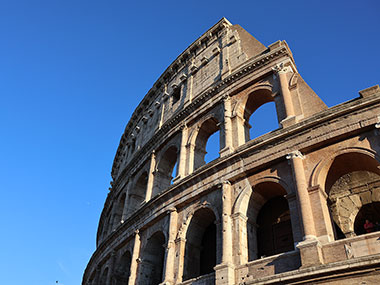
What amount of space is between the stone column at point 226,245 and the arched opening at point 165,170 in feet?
17.9

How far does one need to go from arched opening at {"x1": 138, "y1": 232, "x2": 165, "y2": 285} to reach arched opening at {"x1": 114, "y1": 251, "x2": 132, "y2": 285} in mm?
2020

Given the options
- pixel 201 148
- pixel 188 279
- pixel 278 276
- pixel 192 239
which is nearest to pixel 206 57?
pixel 201 148

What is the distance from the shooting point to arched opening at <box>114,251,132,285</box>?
16.5m

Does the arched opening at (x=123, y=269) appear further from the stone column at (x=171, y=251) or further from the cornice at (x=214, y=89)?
the cornice at (x=214, y=89)

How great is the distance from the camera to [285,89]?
13188 mm

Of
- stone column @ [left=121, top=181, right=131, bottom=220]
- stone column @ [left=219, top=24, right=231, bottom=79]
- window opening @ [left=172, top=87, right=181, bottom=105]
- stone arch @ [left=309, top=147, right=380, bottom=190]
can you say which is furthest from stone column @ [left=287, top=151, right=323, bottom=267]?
window opening @ [left=172, top=87, right=181, bottom=105]

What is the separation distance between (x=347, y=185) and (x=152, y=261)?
8.10 m

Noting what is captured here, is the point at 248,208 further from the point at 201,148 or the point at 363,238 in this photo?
the point at 201,148

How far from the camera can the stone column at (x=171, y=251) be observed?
40.1ft

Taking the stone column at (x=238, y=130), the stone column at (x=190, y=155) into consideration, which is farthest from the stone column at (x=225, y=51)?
the stone column at (x=190, y=155)

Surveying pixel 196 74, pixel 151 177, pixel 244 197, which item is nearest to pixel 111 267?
pixel 151 177

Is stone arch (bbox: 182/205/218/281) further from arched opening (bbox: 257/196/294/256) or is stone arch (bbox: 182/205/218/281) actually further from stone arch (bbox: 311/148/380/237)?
stone arch (bbox: 311/148/380/237)

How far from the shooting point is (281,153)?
11344 mm

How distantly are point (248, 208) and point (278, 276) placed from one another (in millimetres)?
3003
